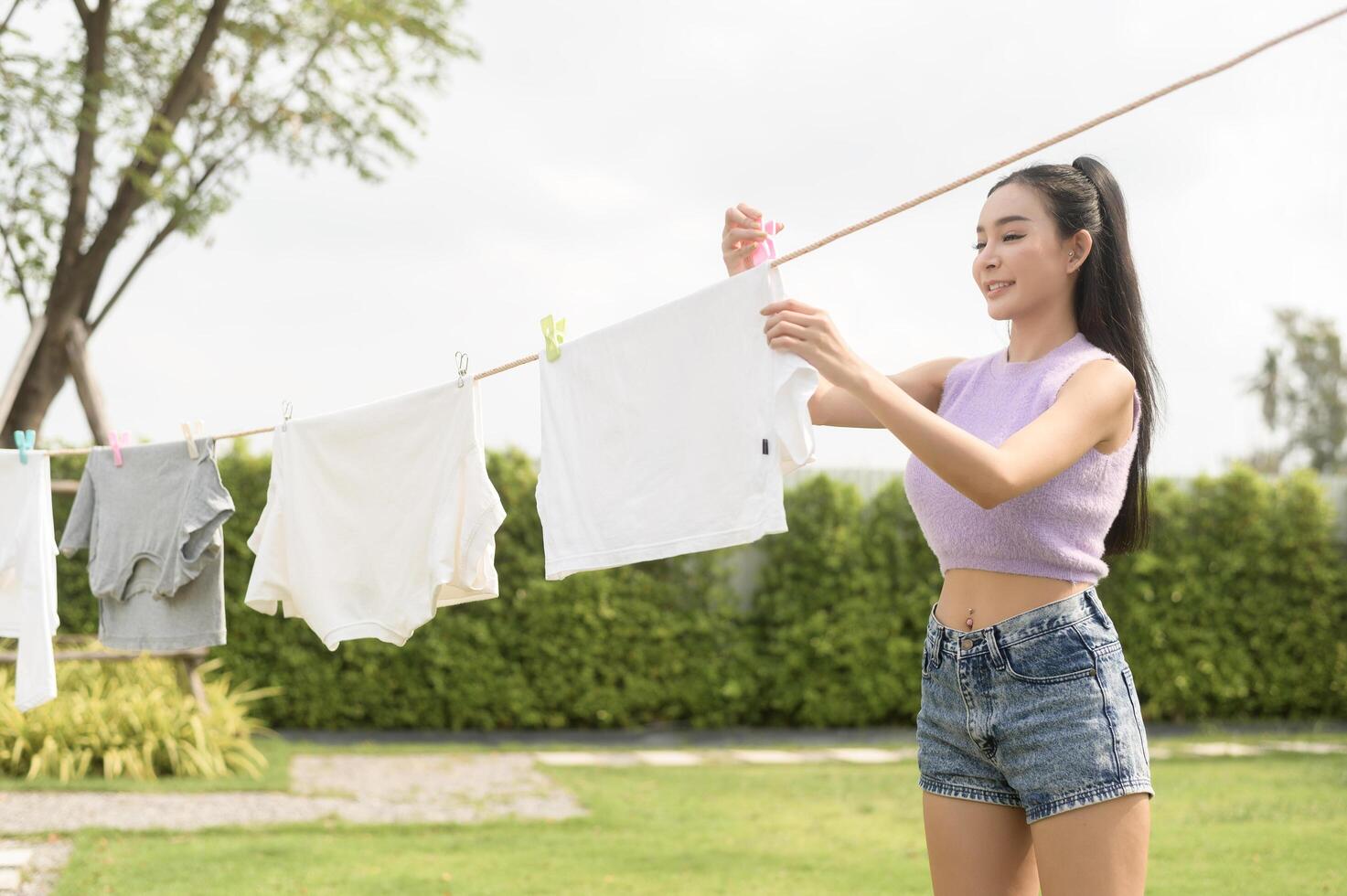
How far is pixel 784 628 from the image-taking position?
991 centimetres

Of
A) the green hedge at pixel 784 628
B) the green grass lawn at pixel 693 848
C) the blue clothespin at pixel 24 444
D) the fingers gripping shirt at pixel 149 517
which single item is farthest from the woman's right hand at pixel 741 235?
the green hedge at pixel 784 628

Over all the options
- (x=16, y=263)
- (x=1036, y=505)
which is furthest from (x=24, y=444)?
(x=16, y=263)

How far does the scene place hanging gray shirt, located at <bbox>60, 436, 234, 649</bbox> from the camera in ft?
11.2

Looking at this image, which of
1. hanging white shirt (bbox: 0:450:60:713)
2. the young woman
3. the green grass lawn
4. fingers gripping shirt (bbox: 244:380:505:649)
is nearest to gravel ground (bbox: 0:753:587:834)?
the green grass lawn

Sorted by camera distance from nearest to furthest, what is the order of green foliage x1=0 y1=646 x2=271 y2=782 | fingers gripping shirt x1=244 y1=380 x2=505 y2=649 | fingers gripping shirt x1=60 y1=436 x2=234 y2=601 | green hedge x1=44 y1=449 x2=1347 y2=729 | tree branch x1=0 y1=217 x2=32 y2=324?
fingers gripping shirt x1=244 y1=380 x2=505 y2=649 → fingers gripping shirt x1=60 y1=436 x2=234 y2=601 → green foliage x1=0 y1=646 x2=271 y2=782 → green hedge x1=44 y1=449 x2=1347 y2=729 → tree branch x1=0 y1=217 x2=32 y2=324

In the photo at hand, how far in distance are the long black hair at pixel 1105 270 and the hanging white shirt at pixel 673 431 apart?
45cm

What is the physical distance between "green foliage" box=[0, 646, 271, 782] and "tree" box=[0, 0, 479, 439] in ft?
7.65

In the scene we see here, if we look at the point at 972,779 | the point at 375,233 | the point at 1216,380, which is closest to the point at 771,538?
the point at 375,233

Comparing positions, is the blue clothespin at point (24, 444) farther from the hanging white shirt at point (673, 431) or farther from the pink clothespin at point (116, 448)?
the hanging white shirt at point (673, 431)

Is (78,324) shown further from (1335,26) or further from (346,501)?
(1335,26)

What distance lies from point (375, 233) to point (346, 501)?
27.7 feet

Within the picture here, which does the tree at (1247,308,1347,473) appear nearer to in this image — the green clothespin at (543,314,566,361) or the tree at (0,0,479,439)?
the tree at (0,0,479,439)

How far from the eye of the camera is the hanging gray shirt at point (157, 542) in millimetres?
3426

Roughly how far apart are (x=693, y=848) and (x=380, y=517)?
11.4 ft
